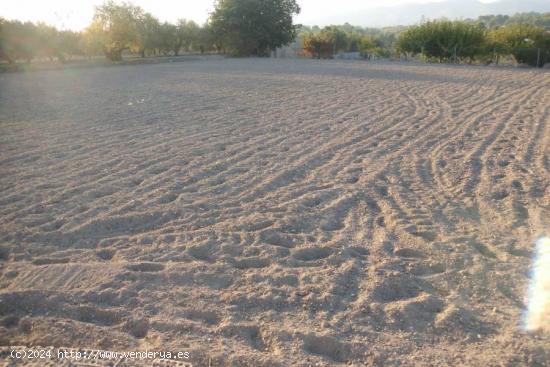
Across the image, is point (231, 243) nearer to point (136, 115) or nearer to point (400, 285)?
point (400, 285)

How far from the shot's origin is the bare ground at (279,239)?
2.79 m

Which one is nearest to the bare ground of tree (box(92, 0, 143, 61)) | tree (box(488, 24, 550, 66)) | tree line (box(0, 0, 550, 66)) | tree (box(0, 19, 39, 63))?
tree (box(488, 24, 550, 66))

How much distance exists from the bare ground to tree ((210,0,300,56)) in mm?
30544

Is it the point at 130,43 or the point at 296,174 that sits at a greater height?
the point at 130,43

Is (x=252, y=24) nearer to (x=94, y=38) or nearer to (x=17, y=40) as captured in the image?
(x=94, y=38)

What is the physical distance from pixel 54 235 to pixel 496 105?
9427 mm

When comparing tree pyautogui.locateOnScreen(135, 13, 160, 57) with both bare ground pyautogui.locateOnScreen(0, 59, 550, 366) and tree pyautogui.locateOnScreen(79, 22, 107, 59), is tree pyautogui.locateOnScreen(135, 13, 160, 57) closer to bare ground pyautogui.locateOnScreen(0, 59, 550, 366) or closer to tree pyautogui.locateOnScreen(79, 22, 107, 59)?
tree pyautogui.locateOnScreen(79, 22, 107, 59)

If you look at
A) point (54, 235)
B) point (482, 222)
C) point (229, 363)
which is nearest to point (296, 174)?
point (482, 222)

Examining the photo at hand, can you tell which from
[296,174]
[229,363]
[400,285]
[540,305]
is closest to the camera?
[229,363]

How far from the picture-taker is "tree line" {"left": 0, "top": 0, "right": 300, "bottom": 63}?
3303 cm

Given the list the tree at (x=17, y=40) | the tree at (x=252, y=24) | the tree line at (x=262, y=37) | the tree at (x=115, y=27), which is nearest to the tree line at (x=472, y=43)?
the tree line at (x=262, y=37)

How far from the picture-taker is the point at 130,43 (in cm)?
3619

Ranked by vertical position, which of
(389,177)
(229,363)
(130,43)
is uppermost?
(130,43)

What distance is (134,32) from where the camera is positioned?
36094 mm
